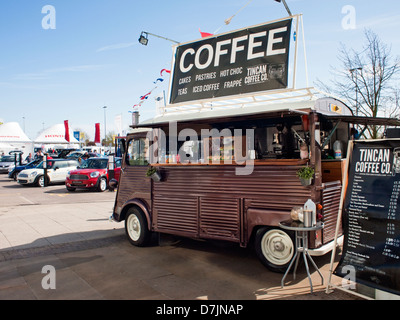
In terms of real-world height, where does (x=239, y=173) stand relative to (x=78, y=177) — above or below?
above

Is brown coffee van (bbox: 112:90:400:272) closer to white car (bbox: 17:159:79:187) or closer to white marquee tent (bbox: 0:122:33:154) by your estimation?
white car (bbox: 17:159:79:187)

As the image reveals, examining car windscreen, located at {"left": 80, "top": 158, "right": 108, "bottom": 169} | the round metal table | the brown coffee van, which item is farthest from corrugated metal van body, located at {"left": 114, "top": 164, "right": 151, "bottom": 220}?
car windscreen, located at {"left": 80, "top": 158, "right": 108, "bottom": 169}

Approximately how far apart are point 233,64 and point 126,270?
13.9 feet

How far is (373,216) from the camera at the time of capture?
402cm

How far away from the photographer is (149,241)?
22.2 feet

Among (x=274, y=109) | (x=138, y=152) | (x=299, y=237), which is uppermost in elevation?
(x=274, y=109)

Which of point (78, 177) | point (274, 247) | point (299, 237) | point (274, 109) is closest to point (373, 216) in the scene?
point (299, 237)

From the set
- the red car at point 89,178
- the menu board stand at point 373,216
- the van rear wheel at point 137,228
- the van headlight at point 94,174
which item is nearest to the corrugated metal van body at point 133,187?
the van rear wheel at point 137,228

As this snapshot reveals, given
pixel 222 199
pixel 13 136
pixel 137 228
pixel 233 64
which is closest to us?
pixel 222 199

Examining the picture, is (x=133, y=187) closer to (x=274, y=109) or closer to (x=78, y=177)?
(x=274, y=109)

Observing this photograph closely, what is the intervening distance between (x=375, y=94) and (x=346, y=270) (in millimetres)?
13476

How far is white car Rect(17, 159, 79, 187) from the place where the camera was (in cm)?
1919

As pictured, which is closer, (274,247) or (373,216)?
(373,216)

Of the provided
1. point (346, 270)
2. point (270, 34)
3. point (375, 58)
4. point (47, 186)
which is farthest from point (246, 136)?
point (47, 186)
